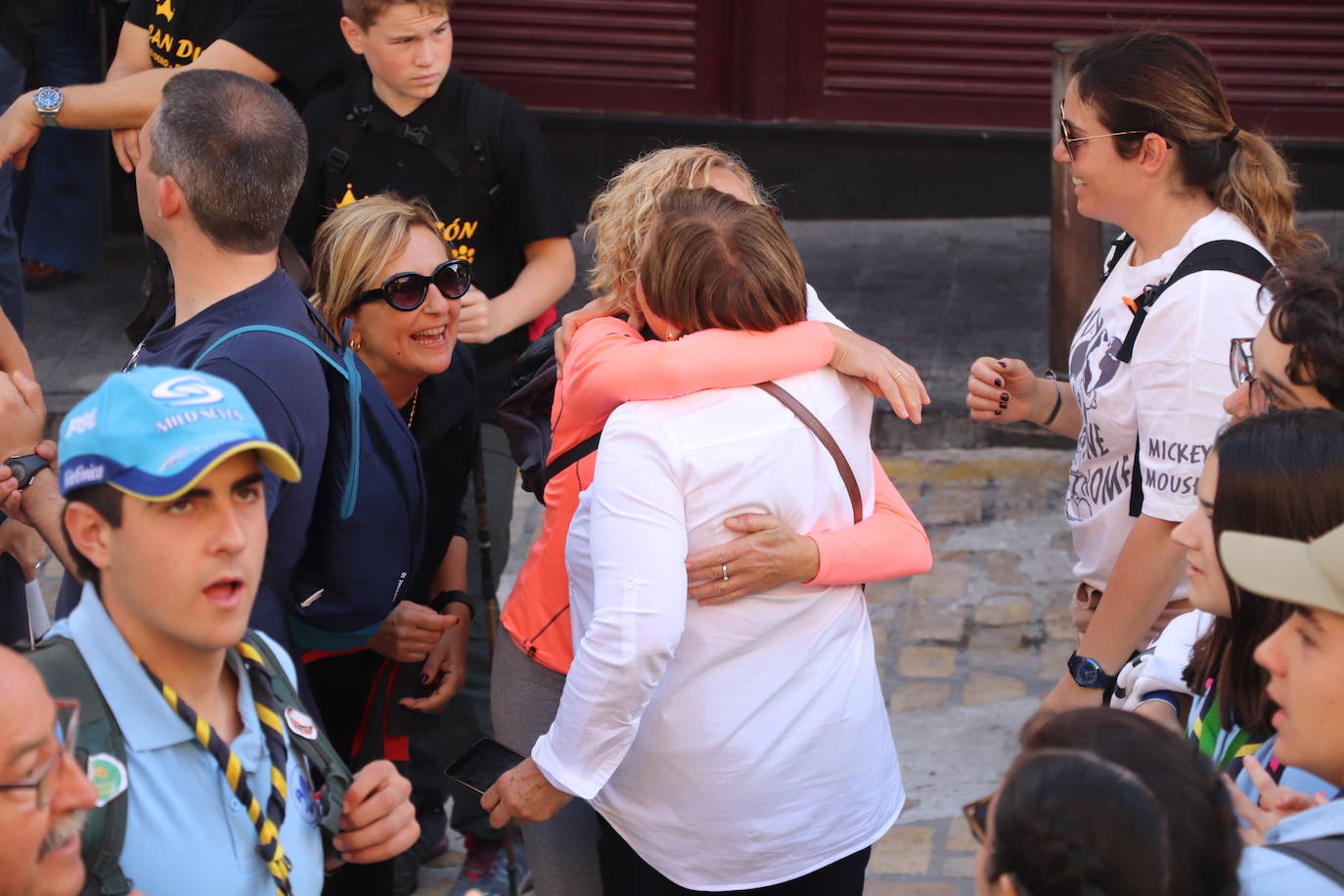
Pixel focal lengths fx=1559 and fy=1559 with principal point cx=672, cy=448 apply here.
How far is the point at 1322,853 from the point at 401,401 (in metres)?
2.25

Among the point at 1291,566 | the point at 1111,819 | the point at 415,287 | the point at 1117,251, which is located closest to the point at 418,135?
the point at 415,287

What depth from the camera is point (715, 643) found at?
273 centimetres

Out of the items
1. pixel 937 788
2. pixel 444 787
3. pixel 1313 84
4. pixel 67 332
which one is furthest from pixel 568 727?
pixel 1313 84

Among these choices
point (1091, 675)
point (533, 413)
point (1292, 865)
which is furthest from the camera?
point (533, 413)

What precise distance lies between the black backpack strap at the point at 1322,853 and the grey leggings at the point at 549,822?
Result: 1.53 metres

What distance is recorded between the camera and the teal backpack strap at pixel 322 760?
225 centimetres

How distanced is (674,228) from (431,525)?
4.06ft

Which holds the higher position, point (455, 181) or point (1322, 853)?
point (455, 181)

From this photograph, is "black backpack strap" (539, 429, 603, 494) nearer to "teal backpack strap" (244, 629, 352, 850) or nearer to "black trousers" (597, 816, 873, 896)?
"black trousers" (597, 816, 873, 896)

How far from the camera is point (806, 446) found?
8.92 ft

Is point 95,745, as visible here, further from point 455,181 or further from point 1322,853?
point 455,181

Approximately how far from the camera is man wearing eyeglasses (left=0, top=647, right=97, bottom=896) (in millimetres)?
1719

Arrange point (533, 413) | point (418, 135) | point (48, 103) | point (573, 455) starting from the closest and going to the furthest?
point (573, 455)
point (533, 413)
point (418, 135)
point (48, 103)

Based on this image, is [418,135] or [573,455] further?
[418,135]
